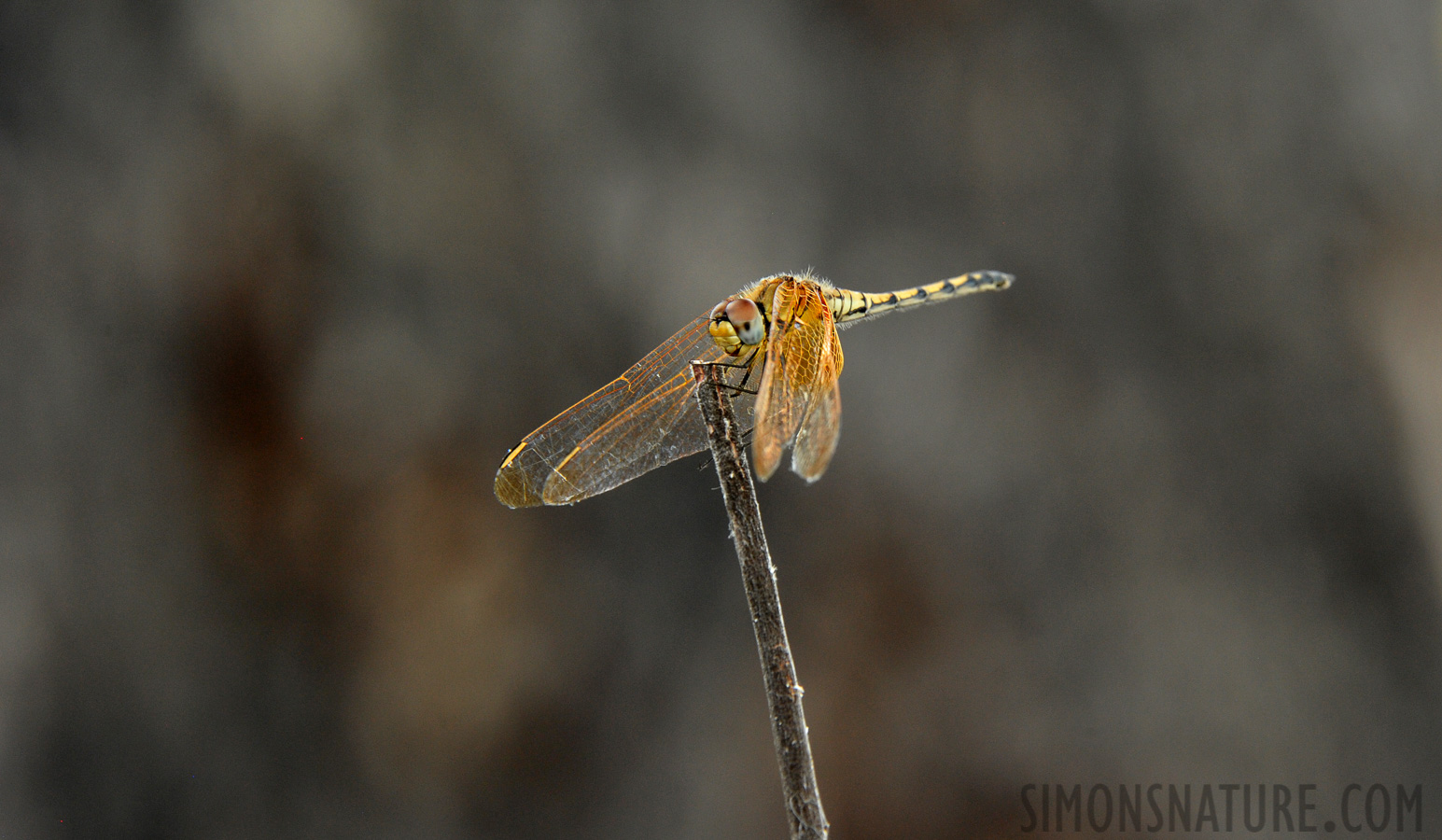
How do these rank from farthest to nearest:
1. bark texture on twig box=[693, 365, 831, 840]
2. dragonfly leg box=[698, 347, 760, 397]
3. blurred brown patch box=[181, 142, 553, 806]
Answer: blurred brown patch box=[181, 142, 553, 806], dragonfly leg box=[698, 347, 760, 397], bark texture on twig box=[693, 365, 831, 840]

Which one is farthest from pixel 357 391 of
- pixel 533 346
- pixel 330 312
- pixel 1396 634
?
pixel 1396 634

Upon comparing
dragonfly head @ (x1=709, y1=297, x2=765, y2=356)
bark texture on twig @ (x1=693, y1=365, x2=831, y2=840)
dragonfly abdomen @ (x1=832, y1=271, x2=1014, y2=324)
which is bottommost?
bark texture on twig @ (x1=693, y1=365, x2=831, y2=840)

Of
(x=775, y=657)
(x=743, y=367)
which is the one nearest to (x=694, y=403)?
(x=743, y=367)

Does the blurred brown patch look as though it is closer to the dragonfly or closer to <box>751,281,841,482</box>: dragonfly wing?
the dragonfly

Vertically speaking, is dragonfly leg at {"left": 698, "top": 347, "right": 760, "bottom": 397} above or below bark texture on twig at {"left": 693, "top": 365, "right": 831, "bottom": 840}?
above

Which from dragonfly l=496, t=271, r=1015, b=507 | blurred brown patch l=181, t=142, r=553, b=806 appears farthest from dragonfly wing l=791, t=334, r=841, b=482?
blurred brown patch l=181, t=142, r=553, b=806

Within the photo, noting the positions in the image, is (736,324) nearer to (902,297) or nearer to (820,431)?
(820,431)

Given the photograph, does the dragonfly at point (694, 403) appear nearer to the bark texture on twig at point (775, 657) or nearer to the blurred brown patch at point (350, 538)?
the bark texture on twig at point (775, 657)

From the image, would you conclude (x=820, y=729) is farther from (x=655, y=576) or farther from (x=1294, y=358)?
(x=1294, y=358)
